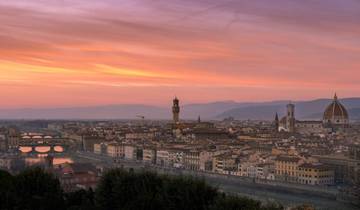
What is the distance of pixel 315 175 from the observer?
1086 inches

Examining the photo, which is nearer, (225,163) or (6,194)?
(6,194)

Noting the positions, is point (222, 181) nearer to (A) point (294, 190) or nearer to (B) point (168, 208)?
(A) point (294, 190)

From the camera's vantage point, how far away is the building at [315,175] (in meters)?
27.6

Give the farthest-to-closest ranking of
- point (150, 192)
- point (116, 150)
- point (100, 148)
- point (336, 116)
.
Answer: point (336, 116), point (100, 148), point (116, 150), point (150, 192)

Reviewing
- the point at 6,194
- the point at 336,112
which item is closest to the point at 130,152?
the point at 336,112

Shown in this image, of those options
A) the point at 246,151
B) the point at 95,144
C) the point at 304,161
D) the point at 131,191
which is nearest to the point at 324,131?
the point at 95,144

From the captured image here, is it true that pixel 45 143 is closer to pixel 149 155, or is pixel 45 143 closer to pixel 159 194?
pixel 149 155

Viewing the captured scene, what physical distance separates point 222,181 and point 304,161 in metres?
3.75

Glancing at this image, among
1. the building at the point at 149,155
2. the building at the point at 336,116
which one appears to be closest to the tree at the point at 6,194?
the building at the point at 149,155

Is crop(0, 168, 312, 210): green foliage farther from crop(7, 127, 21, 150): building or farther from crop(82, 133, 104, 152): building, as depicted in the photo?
crop(7, 127, 21, 150): building

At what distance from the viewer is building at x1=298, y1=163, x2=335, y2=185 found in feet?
90.5

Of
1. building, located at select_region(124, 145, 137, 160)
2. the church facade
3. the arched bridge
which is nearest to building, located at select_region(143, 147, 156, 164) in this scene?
building, located at select_region(124, 145, 137, 160)

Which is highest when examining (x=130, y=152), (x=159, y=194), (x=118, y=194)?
(x=159, y=194)

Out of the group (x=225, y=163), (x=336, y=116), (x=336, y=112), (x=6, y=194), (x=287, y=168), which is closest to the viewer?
(x=6, y=194)
